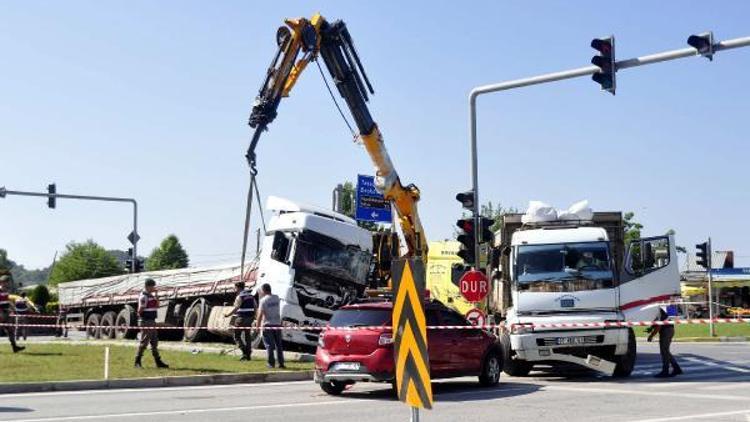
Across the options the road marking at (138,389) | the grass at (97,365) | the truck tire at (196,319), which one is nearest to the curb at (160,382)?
the road marking at (138,389)

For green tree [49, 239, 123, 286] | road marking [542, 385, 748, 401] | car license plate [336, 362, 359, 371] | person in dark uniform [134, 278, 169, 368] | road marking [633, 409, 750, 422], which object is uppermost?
green tree [49, 239, 123, 286]

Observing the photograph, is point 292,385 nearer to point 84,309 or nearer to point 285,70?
point 285,70

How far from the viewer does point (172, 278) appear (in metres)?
30.7

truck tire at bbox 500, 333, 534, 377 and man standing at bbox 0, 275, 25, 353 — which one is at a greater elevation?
man standing at bbox 0, 275, 25, 353

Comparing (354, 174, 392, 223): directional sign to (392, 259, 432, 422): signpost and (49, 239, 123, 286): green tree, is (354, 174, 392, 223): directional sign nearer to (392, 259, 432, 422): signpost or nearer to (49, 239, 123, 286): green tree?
(392, 259, 432, 422): signpost

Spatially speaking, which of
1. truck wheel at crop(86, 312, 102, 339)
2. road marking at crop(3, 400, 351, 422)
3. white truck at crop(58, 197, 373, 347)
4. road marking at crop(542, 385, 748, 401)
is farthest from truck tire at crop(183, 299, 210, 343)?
road marking at crop(3, 400, 351, 422)

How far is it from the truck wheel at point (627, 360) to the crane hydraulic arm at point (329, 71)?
8147 mm

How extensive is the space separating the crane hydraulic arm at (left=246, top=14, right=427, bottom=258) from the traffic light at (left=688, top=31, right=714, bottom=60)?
8.23 metres

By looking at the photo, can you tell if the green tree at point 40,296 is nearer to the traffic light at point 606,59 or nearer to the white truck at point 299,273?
the white truck at point 299,273

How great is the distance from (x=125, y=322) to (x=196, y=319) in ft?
17.1

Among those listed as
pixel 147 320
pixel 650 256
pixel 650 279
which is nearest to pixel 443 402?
pixel 650 279

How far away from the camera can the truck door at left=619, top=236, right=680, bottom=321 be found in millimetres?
17969

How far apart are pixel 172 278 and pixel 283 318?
915 centimetres

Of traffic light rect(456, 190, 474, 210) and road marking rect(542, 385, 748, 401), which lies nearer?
road marking rect(542, 385, 748, 401)
